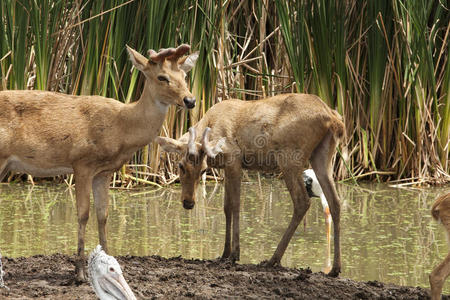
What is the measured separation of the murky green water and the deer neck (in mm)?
1269

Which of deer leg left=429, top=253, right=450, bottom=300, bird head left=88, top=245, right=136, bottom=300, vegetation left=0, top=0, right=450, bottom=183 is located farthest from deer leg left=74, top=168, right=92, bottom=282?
vegetation left=0, top=0, right=450, bottom=183

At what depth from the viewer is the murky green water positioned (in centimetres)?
693

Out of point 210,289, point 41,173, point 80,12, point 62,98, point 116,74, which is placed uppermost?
point 80,12

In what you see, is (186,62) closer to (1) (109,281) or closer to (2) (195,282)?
(2) (195,282)

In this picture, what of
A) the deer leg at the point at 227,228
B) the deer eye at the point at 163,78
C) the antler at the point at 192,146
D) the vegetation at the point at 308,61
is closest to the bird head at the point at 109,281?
the deer eye at the point at 163,78

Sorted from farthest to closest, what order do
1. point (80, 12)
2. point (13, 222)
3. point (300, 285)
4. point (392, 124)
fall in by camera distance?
point (392, 124) < point (80, 12) < point (13, 222) < point (300, 285)

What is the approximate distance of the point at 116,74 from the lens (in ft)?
32.2

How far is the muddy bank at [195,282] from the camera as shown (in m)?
5.52

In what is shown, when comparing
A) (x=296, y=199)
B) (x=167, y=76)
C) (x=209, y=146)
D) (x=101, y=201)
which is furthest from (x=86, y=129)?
(x=296, y=199)

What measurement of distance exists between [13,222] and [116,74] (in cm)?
246

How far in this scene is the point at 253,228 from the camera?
316 inches

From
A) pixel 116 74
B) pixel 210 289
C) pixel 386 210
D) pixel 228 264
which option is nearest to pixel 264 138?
pixel 228 264

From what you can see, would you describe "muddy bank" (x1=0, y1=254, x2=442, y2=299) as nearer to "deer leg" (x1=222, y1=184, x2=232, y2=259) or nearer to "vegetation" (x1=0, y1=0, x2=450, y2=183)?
"deer leg" (x1=222, y1=184, x2=232, y2=259)

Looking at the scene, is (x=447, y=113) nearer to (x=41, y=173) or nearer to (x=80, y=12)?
(x=80, y=12)
